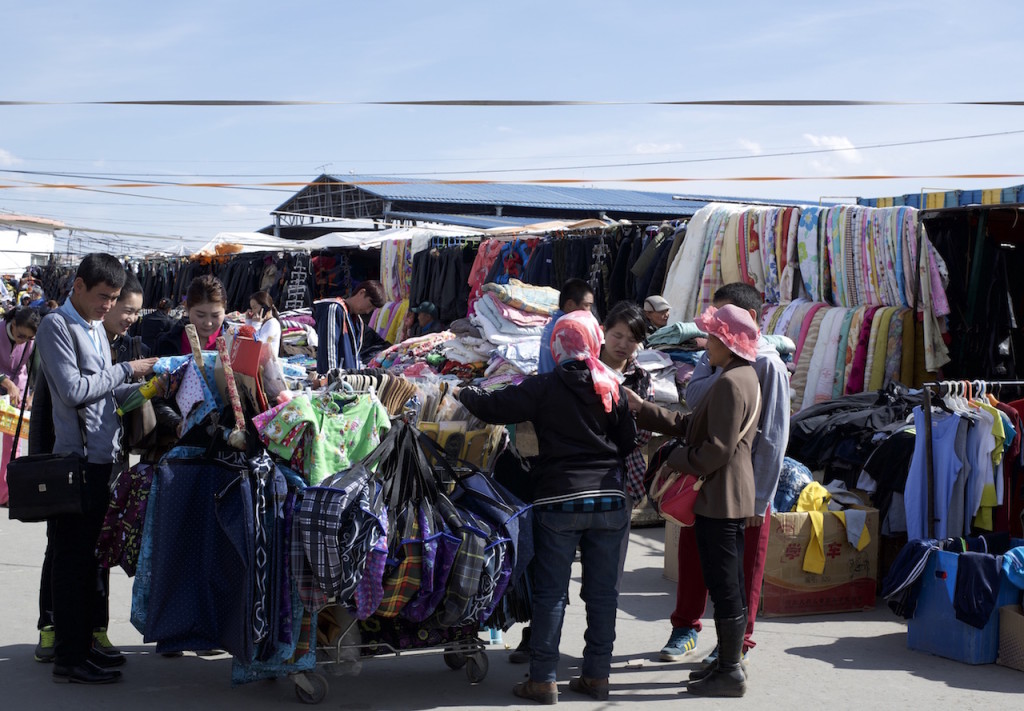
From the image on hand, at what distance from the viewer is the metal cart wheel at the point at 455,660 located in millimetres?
4758

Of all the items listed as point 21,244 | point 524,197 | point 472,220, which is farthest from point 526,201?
point 21,244

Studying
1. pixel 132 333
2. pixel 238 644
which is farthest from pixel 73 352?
pixel 132 333

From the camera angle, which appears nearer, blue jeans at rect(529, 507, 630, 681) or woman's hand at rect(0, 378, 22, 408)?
blue jeans at rect(529, 507, 630, 681)

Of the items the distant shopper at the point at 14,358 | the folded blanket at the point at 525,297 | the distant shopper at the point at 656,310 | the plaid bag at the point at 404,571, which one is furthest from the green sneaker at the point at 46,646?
the distant shopper at the point at 656,310

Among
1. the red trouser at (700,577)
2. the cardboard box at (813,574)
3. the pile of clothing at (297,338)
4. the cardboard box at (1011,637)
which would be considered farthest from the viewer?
the pile of clothing at (297,338)

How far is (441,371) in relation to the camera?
359 inches

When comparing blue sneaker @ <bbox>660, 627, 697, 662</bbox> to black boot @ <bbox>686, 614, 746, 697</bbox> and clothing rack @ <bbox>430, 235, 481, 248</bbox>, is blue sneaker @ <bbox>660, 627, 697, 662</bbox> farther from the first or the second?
clothing rack @ <bbox>430, 235, 481, 248</bbox>

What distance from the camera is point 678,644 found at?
16.6 feet

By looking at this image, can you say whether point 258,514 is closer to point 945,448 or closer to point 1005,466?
point 945,448

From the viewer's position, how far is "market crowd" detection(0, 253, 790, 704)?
4.32m

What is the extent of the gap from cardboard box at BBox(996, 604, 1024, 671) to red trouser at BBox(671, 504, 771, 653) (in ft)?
3.90

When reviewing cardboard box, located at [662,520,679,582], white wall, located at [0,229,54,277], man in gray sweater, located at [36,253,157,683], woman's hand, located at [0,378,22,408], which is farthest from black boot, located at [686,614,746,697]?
white wall, located at [0,229,54,277]

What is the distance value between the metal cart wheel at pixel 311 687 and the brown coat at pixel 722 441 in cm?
171

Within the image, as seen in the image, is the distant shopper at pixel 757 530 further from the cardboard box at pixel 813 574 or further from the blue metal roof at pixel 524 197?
the blue metal roof at pixel 524 197
